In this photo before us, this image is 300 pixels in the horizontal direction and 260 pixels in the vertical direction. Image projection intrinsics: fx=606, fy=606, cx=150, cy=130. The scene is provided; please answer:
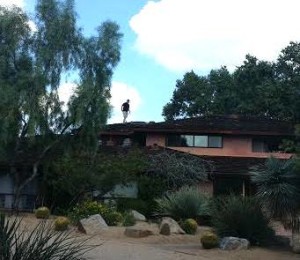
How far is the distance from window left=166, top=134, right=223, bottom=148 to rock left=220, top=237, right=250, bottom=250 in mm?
21841

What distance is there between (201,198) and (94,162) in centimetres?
567

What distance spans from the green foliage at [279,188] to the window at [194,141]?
20.8 metres

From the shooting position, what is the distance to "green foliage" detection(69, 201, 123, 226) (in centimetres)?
2312

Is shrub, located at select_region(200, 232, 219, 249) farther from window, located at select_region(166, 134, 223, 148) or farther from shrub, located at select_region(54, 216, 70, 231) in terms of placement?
window, located at select_region(166, 134, 223, 148)

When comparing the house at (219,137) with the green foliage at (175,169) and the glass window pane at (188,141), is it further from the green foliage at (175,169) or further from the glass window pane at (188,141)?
the green foliage at (175,169)

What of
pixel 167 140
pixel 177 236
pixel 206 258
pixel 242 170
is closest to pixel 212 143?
pixel 167 140

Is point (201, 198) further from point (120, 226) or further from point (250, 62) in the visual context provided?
point (250, 62)

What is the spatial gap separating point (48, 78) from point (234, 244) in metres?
13.4

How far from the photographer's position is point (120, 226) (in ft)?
74.0

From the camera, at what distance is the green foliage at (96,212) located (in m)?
23.1

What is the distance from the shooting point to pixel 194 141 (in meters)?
38.8

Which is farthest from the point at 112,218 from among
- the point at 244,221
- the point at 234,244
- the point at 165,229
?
the point at 234,244

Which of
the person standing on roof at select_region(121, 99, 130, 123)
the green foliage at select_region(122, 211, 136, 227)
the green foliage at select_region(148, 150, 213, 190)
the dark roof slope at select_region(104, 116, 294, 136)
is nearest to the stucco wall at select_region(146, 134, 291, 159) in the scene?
the dark roof slope at select_region(104, 116, 294, 136)

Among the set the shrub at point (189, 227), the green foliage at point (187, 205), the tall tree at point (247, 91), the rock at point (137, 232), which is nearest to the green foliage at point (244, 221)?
the rock at point (137, 232)
